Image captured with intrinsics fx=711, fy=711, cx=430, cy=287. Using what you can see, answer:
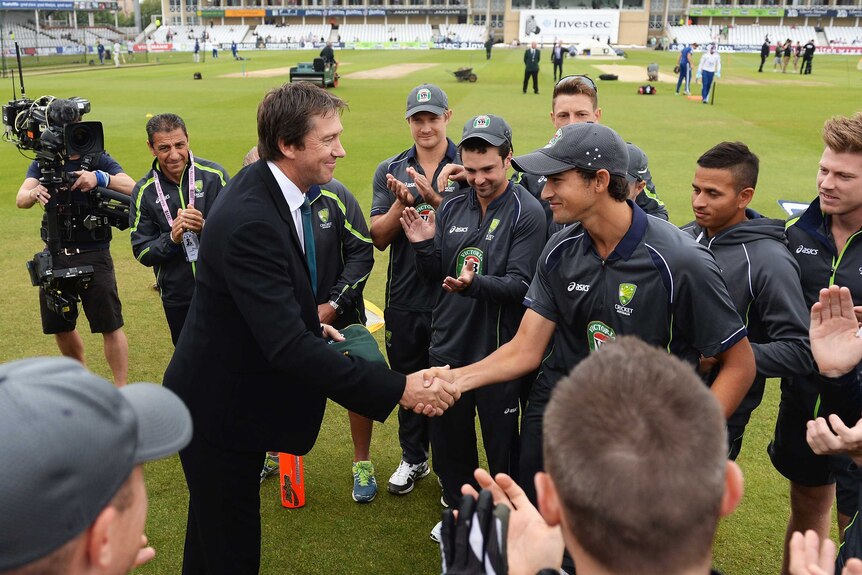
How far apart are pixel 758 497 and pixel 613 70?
44607 millimetres

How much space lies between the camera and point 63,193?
582 cm

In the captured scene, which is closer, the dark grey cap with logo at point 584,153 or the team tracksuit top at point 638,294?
the team tracksuit top at point 638,294

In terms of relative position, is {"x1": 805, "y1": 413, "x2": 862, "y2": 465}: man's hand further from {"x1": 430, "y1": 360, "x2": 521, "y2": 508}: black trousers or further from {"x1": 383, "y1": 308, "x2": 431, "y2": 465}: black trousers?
{"x1": 383, "y1": 308, "x2": 431, "y2": 465}: black trousers

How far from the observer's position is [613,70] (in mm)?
45781

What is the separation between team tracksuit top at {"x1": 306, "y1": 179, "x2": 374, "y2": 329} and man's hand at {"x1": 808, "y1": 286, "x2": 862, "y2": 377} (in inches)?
118

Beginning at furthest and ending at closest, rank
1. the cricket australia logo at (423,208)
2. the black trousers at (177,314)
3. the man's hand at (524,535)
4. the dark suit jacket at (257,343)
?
the black trousers at (177,314), the cricket australia logo at (423,208), the dark suit jacket at (257,343), the man's hand at (524,535)

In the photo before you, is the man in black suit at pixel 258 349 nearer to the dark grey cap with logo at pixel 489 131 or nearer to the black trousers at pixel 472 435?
the black trousers at pixel 472 435

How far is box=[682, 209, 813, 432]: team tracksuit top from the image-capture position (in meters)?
3.56

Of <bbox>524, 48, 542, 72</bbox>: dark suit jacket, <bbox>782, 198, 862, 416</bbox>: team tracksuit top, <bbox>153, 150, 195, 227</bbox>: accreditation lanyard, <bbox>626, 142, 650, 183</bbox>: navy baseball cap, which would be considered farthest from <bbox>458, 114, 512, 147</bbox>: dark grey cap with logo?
<bbox>524, 48, 542, 72</bbox>: dark suit jacket

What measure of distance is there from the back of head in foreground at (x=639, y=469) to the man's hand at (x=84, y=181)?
5.37 m

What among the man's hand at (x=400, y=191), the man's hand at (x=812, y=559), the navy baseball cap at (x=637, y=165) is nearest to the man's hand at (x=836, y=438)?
the man's hand at (x=812, y=559)

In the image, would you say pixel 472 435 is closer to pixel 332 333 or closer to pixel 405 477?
pixel 405 477

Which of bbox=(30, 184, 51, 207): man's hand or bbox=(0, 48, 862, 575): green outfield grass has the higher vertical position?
bbox=(30, 184, 51, 207): man's hand

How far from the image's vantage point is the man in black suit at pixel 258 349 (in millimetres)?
3221
